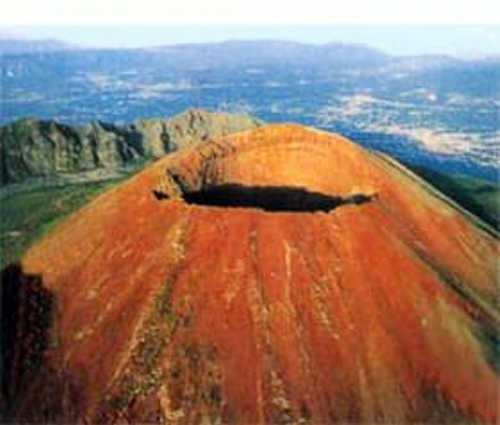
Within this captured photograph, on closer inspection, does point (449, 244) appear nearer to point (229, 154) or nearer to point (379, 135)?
point (229, 154)

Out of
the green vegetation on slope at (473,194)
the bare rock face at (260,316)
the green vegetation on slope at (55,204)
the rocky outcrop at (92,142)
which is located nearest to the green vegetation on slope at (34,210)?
the green vegetation on slope at (55,204)

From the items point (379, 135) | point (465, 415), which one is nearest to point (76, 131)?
point (465, 415)

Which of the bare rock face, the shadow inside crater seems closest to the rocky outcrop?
the shadow inside crater

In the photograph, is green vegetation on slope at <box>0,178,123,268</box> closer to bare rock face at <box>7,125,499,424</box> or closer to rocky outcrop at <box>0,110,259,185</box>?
rocky outcrop at <box>0,110,259,185</box>

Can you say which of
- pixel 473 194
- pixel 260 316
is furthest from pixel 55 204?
pixel 260 316

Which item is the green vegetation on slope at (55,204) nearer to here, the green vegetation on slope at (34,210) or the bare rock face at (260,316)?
the green vegetation on slope at (34,210)

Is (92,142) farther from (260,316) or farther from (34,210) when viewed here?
(260,316)
